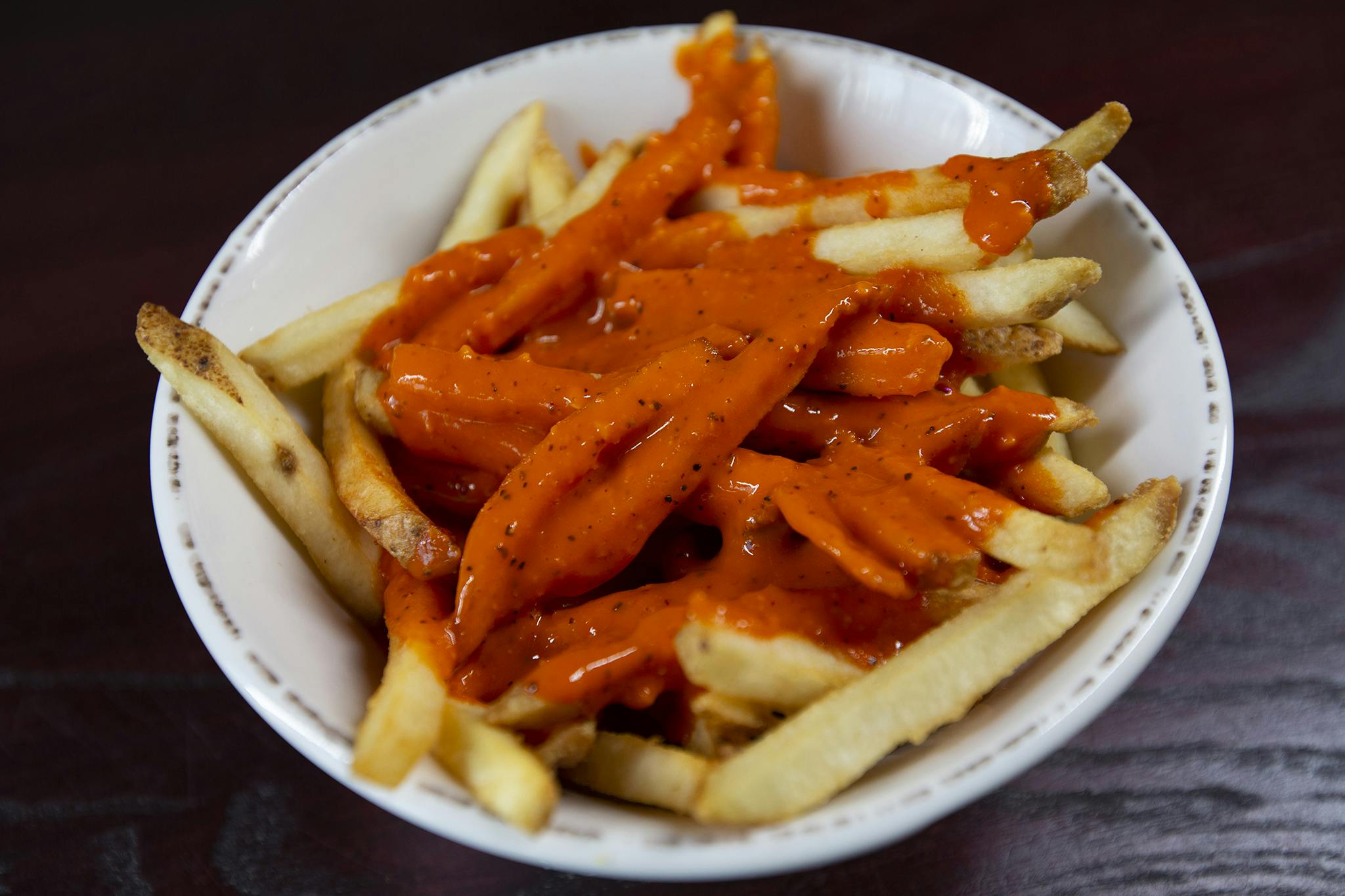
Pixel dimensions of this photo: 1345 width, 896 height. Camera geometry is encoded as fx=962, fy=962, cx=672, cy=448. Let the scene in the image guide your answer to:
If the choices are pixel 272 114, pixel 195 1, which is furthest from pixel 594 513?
pixel 195 1

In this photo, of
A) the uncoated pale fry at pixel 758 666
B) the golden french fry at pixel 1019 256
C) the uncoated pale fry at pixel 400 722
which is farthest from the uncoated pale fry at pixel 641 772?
the golden french fry at pixel 1019 256

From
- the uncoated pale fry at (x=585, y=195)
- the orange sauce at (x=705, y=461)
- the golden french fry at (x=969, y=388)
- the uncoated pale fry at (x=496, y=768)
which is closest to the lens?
the uncoated pale fry at (x=496, y=768)

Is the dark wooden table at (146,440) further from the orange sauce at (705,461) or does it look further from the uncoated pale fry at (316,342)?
the uncoated pale fry at (316,342)

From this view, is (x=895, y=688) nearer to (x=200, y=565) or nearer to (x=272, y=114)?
(x=200, y=565)

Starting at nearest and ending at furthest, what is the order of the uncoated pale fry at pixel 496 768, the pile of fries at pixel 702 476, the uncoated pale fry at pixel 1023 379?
the uncoated pale fry at pixel 496 768 → the pile of fries at pixel 702 476 → the uncoated pale fry at pixel 1023 379

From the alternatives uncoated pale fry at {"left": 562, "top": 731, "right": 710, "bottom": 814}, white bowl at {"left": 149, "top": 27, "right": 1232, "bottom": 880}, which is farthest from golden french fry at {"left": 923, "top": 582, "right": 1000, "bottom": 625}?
uncoated pale fry at {"left": 562, "top": 731, "right": 710, "bottom": 814}

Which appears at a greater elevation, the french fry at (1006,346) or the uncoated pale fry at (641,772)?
the french fry at (1006,346)

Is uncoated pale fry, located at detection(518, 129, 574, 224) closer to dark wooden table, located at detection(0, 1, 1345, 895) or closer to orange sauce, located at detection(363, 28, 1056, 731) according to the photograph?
orange sauce, located at detection(363, 28, 1056, 731)
